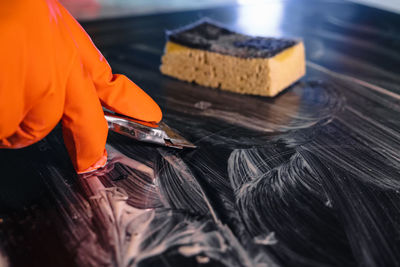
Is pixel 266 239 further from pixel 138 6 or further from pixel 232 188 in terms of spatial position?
pixel 138 6

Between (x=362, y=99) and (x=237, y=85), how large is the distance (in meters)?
0.41

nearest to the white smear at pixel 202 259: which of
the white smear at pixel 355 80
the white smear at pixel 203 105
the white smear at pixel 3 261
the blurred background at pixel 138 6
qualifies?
the white smear at pixel 3 261

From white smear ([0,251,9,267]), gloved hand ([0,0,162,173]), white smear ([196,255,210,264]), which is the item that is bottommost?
white smear ([0,251,9,267])

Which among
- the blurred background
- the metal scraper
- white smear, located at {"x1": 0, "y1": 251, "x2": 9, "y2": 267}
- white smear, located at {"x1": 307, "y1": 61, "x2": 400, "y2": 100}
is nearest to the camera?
white smear, located at {"x1": 0, "y1": 251, "x2": 9, "y2": 267}

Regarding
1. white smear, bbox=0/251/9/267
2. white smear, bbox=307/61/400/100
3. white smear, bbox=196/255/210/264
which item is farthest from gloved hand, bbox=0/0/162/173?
white smear, bbox=307/61/400/100

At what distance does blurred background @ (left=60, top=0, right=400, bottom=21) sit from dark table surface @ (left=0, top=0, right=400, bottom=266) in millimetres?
734

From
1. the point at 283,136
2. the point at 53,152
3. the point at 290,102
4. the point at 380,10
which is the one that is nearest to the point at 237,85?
the point at 290,102

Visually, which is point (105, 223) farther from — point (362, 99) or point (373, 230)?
point (362, 99)

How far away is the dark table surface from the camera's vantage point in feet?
2.41

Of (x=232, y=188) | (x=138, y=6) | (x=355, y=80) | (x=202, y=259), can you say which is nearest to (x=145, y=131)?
(x=232, y=188)

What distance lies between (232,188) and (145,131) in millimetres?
260

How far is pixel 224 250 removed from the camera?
73 centimetres

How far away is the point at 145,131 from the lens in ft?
3.30

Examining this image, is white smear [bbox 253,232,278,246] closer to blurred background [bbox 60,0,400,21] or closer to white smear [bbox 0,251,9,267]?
white smear [bbox 0,251,9,267]
